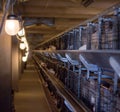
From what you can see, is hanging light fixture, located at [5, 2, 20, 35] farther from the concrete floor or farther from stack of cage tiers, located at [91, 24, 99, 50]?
the concrete floor

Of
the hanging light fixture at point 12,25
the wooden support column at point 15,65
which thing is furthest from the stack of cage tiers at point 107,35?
the wooden support column at point 15,65

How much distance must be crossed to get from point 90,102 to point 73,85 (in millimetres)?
1458

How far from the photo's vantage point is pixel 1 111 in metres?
6.01

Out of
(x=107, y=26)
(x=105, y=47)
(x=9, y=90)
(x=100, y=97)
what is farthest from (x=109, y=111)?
(x=9, y=90)

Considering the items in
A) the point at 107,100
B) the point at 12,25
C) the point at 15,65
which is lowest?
the point at 15,65

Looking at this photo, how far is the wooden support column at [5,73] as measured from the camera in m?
6.06

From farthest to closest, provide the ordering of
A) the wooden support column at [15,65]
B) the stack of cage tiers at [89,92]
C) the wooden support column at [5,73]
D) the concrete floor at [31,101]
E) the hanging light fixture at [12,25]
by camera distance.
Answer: the wooden support column at [15,65], the concrete floor at [31,101], the wooden support column at [5,73], the hanging light fixture at [12,25], the stack of cage tiers at [89,92]

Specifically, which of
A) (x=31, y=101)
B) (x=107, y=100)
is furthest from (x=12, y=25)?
(x=31, y=101)

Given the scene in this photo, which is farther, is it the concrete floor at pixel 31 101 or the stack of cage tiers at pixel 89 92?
the concrete floor at pixel 31 101

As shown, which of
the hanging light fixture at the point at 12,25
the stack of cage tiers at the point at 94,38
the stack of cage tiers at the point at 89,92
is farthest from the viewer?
the hanging light fixture at the point at 12,25

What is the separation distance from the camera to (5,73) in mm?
6090

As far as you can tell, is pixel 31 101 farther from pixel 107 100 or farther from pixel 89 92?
pixel 107 100

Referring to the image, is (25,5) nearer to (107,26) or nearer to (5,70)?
(5,70)

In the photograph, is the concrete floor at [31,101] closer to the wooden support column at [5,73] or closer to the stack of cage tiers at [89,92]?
the wooden support column at [5,73]
